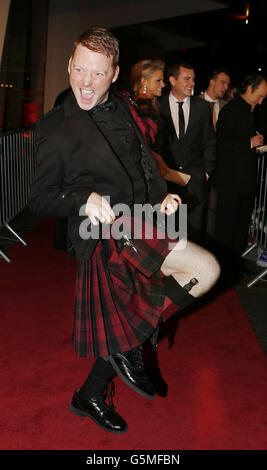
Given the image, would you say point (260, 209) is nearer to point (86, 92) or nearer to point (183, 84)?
point (183, 84)

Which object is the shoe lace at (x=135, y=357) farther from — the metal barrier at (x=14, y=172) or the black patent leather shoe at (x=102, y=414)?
the metal barrier at (x=14, y=172)

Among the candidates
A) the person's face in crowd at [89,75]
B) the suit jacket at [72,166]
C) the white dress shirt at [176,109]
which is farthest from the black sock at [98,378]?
the white dress shirt at [176,109]

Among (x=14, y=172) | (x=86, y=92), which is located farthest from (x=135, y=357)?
(x=14, y=172)

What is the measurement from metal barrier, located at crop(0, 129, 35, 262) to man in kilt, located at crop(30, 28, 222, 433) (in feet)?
10.0

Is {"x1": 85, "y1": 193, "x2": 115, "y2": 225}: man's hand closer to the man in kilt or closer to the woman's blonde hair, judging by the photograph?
the man in kilt

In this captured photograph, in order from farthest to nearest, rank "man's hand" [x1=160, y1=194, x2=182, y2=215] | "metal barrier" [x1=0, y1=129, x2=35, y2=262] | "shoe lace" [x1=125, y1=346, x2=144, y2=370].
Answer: "metal barrier" [x1=0, y1=129, x2=35, y2=262]
"shoe lace" [x1=125, y1=346, x2=144, y2=370]
"man's hand" [x1=160, y1=194, x2=182, y2=215]

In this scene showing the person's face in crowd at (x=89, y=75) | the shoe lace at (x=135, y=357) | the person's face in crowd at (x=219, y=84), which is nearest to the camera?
the person's face in crowd at (x=89, y=75)

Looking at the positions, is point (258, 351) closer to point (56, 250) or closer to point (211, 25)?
point (56, 250)

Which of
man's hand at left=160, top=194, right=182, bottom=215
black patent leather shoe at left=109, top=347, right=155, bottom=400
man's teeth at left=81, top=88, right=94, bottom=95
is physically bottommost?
black patent leather shoe at left=109, top=347, right=155, bottom=400

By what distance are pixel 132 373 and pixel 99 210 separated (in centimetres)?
80

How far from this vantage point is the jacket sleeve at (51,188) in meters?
2.02

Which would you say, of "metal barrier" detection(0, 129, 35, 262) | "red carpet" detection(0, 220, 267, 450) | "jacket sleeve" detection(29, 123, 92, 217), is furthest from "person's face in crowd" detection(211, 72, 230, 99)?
"jacket sleeve" detection(29, 123, 92, 217)

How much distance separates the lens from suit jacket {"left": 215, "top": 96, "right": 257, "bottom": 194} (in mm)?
4809

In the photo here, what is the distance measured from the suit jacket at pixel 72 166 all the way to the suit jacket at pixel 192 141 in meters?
Answer: 2.46
